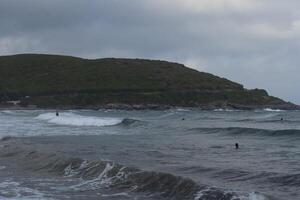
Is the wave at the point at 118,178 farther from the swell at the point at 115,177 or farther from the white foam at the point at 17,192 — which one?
the white foam at the point at 17,192

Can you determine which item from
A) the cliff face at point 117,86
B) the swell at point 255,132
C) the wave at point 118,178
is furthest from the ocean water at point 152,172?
the cliff face at point 117,86

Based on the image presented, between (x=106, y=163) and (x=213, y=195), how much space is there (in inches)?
271

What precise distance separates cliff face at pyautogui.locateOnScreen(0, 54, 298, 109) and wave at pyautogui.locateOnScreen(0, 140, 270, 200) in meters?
109

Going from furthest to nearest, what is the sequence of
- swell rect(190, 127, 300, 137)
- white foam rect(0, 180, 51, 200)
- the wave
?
swell rect(190, 127, 300, 137), white foam rect(0, 180, 51, 200), the wave

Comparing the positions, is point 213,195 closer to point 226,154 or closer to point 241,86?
point 226,154

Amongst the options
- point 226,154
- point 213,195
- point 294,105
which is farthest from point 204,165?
point 294,105

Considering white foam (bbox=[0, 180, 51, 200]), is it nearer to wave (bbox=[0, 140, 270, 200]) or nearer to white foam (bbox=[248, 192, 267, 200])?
wave (bbox=[0, 140, 270, 200])

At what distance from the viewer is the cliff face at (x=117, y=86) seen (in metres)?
136

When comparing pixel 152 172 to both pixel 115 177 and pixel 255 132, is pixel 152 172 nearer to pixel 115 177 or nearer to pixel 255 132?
pixel 115 177

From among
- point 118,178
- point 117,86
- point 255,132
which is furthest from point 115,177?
point 117,86

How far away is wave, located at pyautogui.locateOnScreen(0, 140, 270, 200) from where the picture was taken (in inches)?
579

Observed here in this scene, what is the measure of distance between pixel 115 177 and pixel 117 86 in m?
130

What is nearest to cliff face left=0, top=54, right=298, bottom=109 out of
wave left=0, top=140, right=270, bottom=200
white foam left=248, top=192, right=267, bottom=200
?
wave left=0, top=140, right=270, bottom=200

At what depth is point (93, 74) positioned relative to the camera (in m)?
161
